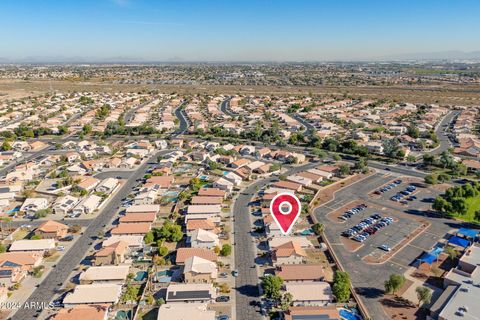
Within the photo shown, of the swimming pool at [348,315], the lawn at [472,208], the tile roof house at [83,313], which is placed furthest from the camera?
the lawn at [472,208]

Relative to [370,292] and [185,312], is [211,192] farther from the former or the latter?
[370,292]

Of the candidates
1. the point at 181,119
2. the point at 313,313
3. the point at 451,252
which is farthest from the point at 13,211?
the point at 181,119

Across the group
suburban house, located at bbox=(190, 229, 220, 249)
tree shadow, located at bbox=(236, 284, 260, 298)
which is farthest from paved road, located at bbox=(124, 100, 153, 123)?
tree shadow, located at bbox=(236, 284, 260, 298)

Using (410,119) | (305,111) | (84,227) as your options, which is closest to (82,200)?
(84,227)

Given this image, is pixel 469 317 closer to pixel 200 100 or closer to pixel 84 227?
pixel 84 227

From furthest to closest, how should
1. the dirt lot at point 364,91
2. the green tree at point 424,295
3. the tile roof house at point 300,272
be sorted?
the dirt lot at point 364,91 < the tile roof house at point 300,272 < the green tree at point 424,295

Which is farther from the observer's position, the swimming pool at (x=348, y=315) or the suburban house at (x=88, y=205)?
the suburban house at (x=88, y=205)

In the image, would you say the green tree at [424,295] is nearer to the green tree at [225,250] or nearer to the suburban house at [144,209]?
the green tree at [225,250]

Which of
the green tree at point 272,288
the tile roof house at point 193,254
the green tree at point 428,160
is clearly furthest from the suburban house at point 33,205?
the green tree at point 428,160
